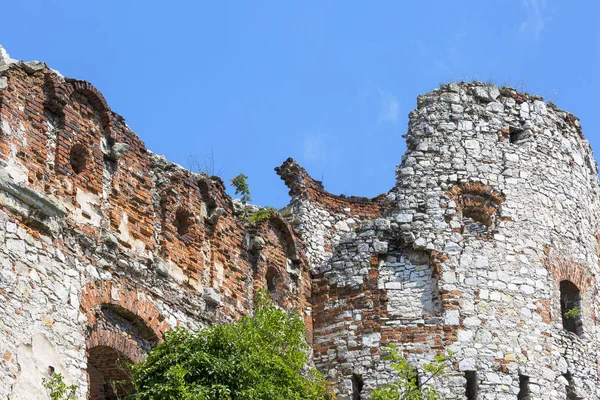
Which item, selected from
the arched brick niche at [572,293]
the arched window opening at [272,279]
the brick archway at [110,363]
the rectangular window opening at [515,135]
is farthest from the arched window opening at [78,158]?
the rectangular window opening at [515,135]

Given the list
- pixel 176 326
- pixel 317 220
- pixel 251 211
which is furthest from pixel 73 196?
pixel 317 220

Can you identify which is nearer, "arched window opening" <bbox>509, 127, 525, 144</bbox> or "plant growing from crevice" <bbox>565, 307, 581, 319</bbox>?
"plant growing from crevice" <bbox>565, 307, 581, 319</bbox>

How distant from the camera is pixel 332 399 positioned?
21031 mm

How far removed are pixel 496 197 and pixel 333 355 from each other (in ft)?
10.5

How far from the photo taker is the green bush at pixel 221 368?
16.9m

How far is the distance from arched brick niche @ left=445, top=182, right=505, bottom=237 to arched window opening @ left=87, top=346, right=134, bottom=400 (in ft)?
19.7

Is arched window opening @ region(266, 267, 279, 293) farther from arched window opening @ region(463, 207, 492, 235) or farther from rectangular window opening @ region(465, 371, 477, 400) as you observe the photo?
rectangular window opening @ region(465, 371, 477, 400)

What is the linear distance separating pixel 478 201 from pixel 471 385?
9.20 feet

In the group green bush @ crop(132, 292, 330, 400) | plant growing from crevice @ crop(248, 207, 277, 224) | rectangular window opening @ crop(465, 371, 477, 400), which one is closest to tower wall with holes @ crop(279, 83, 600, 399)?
rectangular window opening @ crop(465, 371, 477, 400)

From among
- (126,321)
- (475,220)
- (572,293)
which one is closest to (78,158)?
(126,321)

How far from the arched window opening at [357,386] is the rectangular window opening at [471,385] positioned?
1392 millimetres

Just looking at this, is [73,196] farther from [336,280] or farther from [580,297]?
[580,297]

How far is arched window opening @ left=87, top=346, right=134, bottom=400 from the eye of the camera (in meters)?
17.9

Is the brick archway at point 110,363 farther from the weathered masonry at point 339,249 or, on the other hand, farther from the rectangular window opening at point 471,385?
the rectangular window opening at point 471,385
